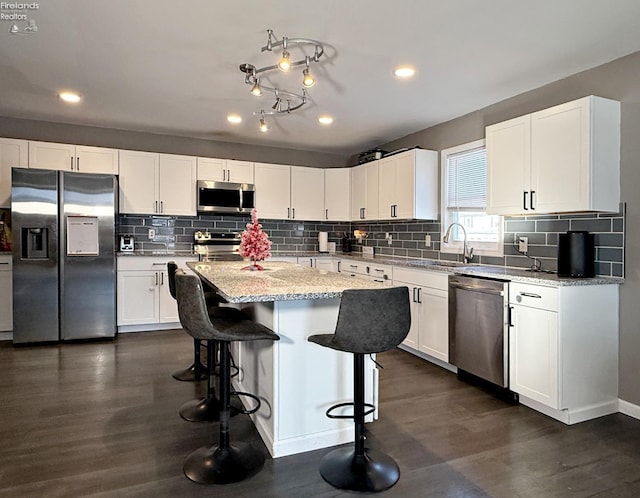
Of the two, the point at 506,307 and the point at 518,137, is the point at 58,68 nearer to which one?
the point at 518,137

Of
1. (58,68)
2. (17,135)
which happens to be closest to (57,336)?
(17,135)

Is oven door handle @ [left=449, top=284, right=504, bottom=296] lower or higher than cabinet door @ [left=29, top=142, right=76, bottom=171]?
lower

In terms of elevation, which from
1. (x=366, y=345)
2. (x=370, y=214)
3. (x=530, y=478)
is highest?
(x=370, y=214)

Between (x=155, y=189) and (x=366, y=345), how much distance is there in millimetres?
4112

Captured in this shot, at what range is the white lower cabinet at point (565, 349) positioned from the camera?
269 cm

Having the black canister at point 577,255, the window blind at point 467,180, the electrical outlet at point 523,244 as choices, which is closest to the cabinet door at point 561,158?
the black canister at point 577,255

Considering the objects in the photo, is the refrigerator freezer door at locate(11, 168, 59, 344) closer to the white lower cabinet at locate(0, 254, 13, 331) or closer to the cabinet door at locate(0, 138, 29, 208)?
the white lower cabinet at locate(0, 254, 13, 331)

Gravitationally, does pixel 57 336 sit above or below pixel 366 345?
below

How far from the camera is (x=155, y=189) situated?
17.0ft

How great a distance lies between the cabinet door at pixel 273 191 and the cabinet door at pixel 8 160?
8.66 ft

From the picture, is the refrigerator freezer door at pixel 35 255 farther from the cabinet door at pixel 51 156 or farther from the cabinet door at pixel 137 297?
the cabinet door at pixel 137 297

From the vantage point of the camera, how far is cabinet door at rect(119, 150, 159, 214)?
5.01 metres

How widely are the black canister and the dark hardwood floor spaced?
39.1 inches

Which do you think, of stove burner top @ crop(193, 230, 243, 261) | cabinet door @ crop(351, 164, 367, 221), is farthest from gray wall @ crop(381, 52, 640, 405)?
stove burner top @ crop(193, 230, 243, 261)
